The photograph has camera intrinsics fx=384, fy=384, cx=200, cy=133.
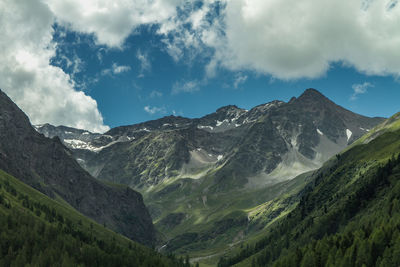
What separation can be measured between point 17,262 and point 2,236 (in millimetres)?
23153

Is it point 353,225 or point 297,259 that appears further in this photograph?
point 353,225

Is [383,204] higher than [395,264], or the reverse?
[383,204]

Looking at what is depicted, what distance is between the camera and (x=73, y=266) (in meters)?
189

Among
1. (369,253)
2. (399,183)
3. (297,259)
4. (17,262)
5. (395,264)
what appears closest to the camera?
(395,264)

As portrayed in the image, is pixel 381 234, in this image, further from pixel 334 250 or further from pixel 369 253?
pixel 334 250

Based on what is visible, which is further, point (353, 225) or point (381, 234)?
point (353, 225)

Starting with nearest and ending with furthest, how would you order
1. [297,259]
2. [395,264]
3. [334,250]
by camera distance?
[395,264] < [334,250] < [297,259]

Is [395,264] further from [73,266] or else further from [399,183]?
[73,266]

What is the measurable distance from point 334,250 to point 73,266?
405 feet

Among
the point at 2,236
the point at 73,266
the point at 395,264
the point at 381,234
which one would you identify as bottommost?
the point at 395,264

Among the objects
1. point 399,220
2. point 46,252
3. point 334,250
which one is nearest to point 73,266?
point 46,252

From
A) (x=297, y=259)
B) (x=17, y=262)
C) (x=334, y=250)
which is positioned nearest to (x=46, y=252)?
(x=17, y=262)

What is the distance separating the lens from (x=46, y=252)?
645 ft

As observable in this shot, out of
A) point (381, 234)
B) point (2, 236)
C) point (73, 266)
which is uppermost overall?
point (2, 236)
